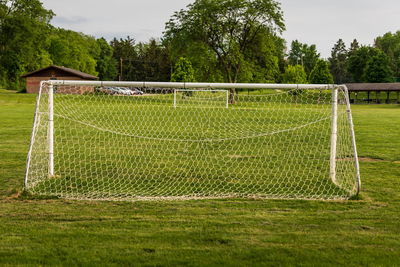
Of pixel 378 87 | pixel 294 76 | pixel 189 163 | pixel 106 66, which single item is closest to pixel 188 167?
pixel 189 163

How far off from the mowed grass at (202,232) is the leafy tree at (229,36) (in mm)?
31954

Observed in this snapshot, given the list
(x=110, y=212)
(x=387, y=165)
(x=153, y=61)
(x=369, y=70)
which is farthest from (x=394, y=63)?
(x=110, y=212)

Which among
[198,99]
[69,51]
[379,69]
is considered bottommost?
[198,99]

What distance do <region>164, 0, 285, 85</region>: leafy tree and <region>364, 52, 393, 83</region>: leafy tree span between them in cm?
3767

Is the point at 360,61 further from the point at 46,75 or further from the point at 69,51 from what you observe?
the point at 46,75

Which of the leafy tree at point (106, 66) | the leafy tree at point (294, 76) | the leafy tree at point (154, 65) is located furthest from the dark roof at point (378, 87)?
the leafy tree at point (106, 66)

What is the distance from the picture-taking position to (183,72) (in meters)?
52.0

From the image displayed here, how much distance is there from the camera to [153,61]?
86688 millimetres

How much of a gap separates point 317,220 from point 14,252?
340 cm

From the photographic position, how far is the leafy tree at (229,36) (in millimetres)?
36688

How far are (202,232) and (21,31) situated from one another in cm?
5722

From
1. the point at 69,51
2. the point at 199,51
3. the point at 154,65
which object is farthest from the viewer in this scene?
the point at 154,65

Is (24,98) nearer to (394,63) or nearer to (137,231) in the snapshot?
(137,231)

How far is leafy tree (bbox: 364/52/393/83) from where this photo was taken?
69.5 metres
